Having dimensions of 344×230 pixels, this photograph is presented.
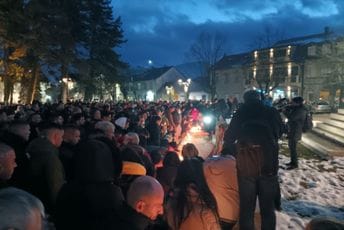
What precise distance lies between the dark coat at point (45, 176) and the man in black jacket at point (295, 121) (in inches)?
347

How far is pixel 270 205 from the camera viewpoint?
17.6ft

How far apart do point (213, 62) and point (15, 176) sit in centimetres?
8146

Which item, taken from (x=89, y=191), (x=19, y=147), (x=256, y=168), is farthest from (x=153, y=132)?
(x=89, y=191)

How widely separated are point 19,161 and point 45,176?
46 centimetres

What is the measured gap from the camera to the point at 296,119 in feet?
41.1

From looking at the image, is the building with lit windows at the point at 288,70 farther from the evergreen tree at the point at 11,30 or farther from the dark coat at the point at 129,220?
the dark coat at the point at 129,220

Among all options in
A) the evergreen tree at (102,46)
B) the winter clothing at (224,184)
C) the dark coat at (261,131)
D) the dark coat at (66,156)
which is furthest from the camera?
the evergreen tree at (102,46)

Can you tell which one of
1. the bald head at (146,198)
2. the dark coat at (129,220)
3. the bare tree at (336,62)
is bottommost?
the dark coat at (129,220)

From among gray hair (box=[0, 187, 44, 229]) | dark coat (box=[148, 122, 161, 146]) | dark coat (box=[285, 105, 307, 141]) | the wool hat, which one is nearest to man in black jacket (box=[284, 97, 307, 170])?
dark coat (box=[285, 105, 307, 141])

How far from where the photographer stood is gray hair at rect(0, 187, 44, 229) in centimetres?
187

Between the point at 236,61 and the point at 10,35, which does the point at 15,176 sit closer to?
the point at 10,35

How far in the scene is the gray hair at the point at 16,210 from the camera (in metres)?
1.87

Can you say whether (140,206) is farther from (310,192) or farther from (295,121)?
(295,121)

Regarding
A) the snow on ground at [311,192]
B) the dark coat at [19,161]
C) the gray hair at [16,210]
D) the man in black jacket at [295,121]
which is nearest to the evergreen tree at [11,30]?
the man in black jacket at [295,121]
